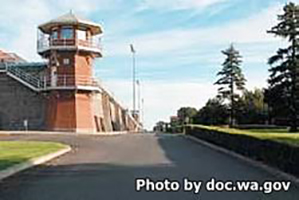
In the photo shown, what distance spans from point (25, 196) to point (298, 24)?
5644 cm

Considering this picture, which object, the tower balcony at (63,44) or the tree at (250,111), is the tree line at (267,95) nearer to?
the tree at (250,111)

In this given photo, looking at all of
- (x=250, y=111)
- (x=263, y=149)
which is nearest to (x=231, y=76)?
(x=250, y=111)

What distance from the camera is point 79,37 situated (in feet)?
217

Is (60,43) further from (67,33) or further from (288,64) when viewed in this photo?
(288,64)

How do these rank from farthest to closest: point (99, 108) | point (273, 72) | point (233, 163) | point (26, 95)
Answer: point (99, 108) < point (26, 95) < point (273, 72) < point (233, 163)

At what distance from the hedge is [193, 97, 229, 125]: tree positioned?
53.1 m

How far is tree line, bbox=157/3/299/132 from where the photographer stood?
208 ft

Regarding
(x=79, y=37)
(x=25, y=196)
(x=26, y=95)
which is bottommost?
(x=25, y=196)

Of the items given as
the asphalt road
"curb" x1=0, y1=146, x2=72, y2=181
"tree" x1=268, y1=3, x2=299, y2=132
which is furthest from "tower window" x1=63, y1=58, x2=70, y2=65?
the asphalt road

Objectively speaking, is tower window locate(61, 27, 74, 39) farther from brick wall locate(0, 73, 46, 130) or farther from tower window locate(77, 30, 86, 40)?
brick wall locate(0, 73, 46, 130)

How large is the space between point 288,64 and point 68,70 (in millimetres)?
22373

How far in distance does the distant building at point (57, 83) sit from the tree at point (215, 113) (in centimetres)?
2018

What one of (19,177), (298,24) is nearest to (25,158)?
(19,177)

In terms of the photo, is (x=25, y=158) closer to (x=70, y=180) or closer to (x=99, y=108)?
(x=70, y=180)
